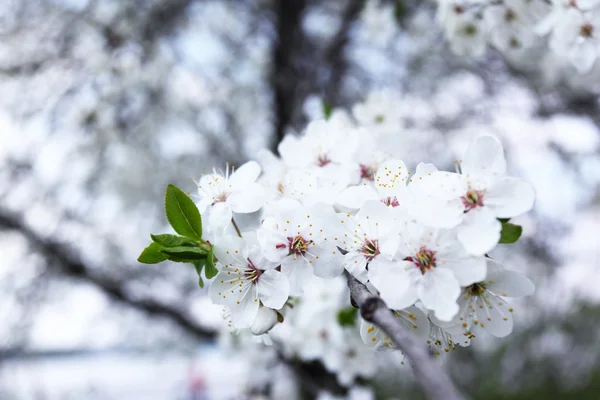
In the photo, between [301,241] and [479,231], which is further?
[301,241]

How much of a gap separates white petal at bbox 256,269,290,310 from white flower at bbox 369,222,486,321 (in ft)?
0.50

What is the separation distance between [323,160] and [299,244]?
0.25 meters

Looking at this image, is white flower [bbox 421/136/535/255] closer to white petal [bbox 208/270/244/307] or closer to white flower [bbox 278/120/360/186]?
white flower [bbox 278/120/360/186]

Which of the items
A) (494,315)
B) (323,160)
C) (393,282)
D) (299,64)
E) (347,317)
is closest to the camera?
(393,282)

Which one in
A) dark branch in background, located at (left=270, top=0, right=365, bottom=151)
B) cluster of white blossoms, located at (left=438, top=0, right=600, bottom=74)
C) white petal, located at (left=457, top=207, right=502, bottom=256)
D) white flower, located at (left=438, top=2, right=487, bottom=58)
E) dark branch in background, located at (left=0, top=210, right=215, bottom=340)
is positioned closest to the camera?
white petal, located at (left=457, top=207, right=502, bottom=256)

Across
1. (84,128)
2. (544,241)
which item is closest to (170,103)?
(84,128)

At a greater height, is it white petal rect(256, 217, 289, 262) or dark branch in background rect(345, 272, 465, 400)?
dark branch in background rect(345, 272, 465, 400)

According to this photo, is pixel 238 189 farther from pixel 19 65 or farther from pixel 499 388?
pixel 499 388

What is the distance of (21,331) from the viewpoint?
2.78 metres

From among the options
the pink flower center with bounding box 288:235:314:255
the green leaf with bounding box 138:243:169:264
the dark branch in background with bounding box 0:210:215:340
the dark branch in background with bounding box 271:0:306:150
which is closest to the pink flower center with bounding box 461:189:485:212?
the pink flower center with bounding box 288:235:314:255

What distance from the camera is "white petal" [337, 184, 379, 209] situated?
0.73 m

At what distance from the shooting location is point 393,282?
0.63m

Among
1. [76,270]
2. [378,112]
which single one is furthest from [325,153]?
[76,270]

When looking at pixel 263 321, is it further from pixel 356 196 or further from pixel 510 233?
pixel 510 233
